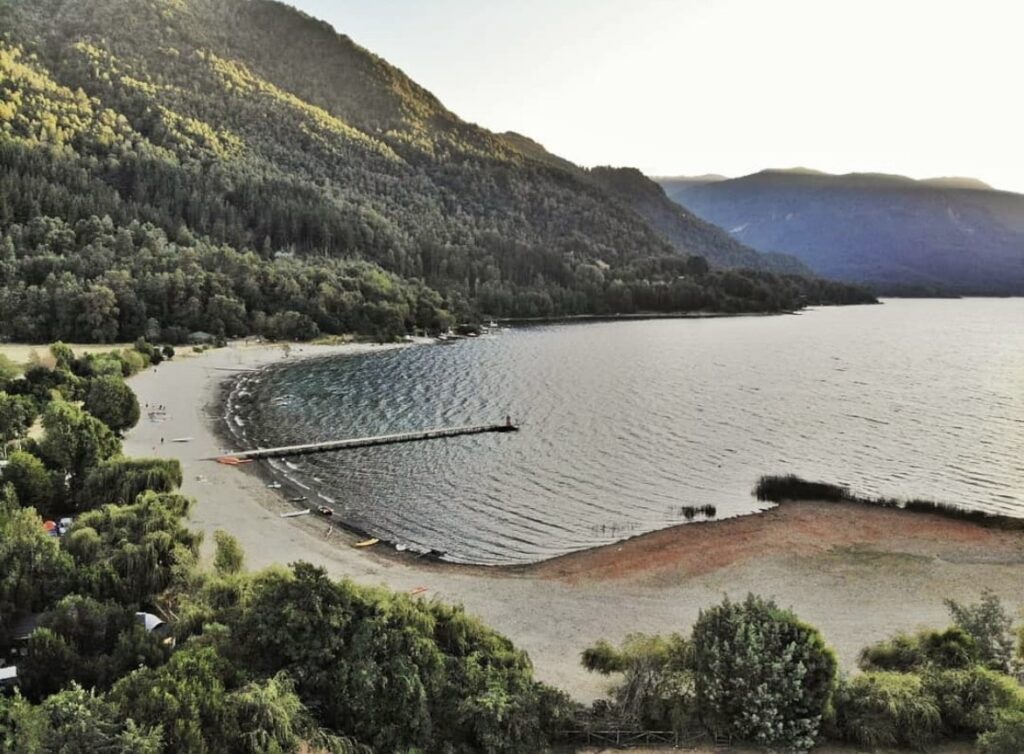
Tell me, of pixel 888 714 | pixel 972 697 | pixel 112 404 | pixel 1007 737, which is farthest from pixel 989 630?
pixel 112 404

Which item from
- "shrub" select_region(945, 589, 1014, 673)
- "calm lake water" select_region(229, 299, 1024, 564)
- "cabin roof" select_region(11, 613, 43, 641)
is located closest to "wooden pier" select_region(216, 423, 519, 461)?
"calm lake water" select_region(229, 299, 1024, 564)

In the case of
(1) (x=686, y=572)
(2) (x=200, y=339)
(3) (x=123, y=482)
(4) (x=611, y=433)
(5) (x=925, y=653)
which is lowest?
(1) (x=686, y=572)

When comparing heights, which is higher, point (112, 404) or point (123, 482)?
point (112, 404)

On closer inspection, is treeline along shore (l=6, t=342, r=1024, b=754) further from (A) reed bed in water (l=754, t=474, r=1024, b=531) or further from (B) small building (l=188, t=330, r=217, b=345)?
(B) small building (l=188, t=330, r=217, b=345)

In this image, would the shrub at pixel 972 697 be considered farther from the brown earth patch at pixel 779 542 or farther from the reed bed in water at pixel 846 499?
the reed bed in water at pixel 846 499

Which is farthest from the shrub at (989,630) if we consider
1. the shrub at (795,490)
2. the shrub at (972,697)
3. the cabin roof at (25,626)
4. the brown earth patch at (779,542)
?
the cabin roof at (25,626)

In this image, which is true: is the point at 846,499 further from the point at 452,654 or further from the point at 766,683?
the point at 452,654

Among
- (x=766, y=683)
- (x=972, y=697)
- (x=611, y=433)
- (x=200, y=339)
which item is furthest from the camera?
(x=200, y=339)
